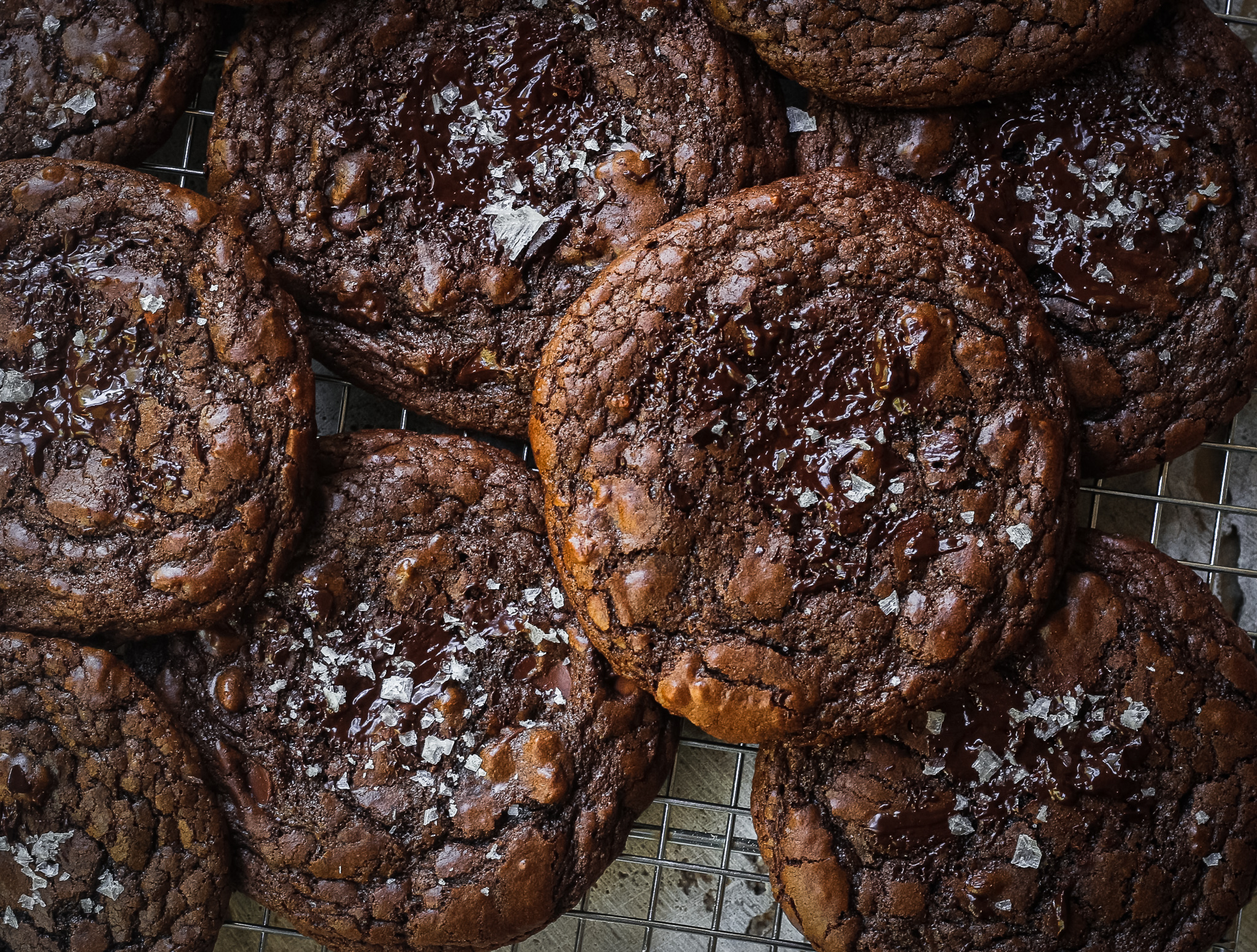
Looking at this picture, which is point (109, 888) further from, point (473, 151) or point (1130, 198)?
point (1130, 198)

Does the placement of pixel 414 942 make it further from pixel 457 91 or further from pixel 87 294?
pixel 457 91

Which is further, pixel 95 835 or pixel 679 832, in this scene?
pixel 679 832

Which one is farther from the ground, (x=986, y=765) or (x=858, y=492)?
(x=858, y=492)

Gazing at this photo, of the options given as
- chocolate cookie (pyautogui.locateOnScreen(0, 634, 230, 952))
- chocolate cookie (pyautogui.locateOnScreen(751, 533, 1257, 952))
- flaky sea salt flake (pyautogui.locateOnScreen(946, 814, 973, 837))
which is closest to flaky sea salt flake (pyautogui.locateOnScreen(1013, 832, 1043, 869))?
chocolate cookie (pyautogui.locateOnScreen(751, 533, 1257, 952))

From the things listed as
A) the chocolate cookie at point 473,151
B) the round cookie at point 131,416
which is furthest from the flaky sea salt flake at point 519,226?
the round cookie at point 131,416

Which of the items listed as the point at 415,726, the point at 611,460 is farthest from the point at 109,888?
the point at 611,460

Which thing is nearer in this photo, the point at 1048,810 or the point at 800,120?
the point at 1048,810

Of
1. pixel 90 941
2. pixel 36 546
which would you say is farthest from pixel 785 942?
pixel 36 546
